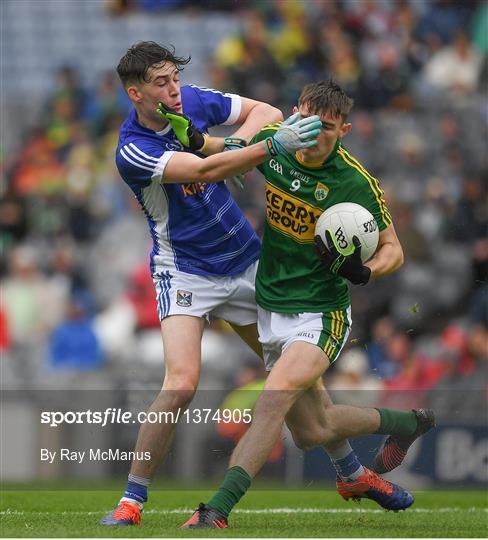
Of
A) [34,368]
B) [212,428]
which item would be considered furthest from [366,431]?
[34,368]

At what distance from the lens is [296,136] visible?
239 inches

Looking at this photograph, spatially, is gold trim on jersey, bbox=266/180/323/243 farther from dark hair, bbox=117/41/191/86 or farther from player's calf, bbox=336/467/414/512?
player's calf, bbox=336/467/414/512

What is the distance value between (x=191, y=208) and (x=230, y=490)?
1524 mm

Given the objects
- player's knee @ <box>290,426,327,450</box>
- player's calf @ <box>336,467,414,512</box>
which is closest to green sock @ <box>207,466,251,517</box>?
player's knee @ <box>290,426,327,450</box>

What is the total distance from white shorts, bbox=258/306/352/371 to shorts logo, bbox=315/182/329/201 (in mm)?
593

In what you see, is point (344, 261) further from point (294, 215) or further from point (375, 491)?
point (375, 491)

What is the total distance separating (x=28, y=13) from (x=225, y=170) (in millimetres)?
10867

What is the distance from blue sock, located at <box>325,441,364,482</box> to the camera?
23.0 ft

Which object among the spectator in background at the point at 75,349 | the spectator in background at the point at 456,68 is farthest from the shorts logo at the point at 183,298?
the spectator in background at the point at 456,68

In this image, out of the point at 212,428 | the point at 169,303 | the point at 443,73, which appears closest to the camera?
the point at 169,303

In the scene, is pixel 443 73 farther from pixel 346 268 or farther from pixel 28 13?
pixel 346 268

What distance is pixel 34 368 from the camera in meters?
12.2

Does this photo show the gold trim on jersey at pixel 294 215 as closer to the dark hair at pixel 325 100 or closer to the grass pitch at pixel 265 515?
the dark hair at pixel 325 100
